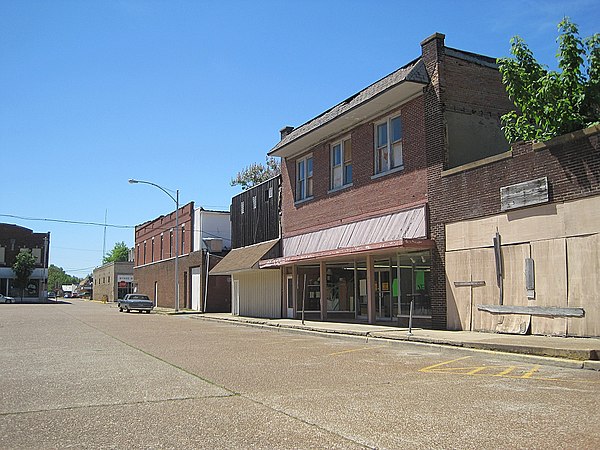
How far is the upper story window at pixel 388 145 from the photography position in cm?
2209

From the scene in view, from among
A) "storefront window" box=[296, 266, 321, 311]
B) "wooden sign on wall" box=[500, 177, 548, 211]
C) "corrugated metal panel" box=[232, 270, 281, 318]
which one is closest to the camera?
"wooden sign on wall" box=[500, 177, 548, 211]

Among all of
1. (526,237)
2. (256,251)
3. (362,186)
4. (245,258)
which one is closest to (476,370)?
(526,237)

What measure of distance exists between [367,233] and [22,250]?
66903 millimetres

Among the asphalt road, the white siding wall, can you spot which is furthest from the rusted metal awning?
the white siding wall

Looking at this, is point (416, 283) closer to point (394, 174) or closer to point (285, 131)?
point (394, 174)

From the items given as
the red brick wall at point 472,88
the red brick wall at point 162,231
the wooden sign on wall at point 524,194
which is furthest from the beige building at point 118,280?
the wooden sign on wall at point 524,194

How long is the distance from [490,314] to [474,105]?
727cm

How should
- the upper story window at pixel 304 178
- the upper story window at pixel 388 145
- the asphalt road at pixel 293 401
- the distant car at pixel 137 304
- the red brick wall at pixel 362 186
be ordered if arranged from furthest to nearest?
the distant car at pixel 137 304
the upper story window at pixel 304 178
the upper story window at pixel 388 145
the red brick wall at pixel 362 186
the asphalt road at pixel 293 401

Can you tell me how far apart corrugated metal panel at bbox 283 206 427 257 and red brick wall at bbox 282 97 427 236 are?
302mm

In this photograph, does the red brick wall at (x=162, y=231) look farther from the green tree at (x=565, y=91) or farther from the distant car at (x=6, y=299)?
the green tree at (x=565, y=91)

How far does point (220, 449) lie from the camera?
224 inches

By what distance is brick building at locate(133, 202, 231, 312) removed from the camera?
43.6 m

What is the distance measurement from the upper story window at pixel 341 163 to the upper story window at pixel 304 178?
2174mm

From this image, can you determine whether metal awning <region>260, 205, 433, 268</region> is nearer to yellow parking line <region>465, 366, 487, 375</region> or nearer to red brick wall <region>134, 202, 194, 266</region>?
yellow parking line <region>465, 366, 487, 375</region>
